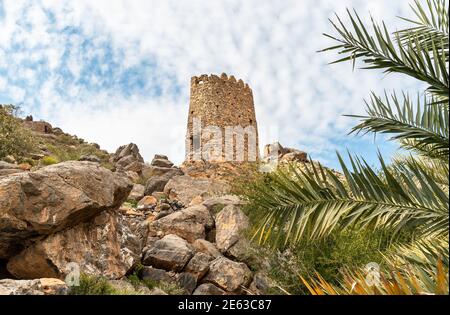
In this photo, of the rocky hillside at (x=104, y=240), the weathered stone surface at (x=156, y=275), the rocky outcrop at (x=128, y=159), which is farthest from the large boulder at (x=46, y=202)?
the rocky outcrop at (x=128, y=159)

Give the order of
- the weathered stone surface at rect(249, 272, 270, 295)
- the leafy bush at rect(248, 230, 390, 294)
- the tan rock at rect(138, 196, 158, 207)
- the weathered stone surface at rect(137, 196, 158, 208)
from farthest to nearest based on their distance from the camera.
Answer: the tan rock at rect(138, 196, 158, 207) < the weathered stone surface at rect(137, 196, 158, 208) < the weathered stone surface at rect(249, 272, 270, 295) < the leafy bush at rect(248, 230, 390, 294)

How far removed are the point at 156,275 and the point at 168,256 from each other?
1.99ft

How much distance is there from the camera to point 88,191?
7637mm

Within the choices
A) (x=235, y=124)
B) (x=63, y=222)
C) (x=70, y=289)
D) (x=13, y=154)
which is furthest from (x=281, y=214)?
(x=235, y=124)

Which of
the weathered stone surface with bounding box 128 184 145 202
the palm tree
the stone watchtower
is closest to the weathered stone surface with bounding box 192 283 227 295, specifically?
the palm tree

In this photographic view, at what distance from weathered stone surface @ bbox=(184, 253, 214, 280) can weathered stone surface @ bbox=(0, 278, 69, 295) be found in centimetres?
380

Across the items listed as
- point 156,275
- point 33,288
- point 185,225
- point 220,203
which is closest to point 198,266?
point 156,275

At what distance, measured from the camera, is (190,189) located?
16047 millimetres

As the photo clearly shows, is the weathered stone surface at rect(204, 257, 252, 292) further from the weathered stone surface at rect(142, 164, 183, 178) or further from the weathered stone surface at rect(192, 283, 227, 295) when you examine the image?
the weathered stone surface at rect(142, 164, 183, 178)

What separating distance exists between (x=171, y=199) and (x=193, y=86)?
10362 millimetres

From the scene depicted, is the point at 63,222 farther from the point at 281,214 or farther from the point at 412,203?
the point at 412,203

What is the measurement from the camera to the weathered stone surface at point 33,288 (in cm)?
506

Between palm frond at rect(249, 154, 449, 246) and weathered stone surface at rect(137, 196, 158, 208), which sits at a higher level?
weathered stone surface at rect(137, 196, 158, 208)

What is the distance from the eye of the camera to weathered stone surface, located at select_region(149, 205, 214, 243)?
11164 millimetres
